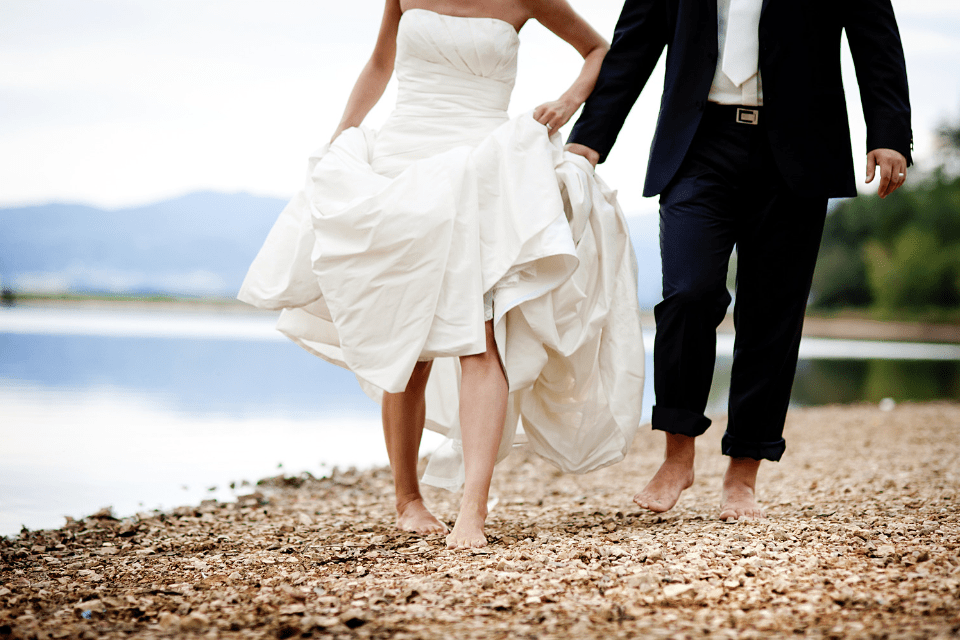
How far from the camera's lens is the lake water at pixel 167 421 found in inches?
167

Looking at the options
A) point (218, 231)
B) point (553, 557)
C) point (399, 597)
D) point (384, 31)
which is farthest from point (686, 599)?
point (218, 231)

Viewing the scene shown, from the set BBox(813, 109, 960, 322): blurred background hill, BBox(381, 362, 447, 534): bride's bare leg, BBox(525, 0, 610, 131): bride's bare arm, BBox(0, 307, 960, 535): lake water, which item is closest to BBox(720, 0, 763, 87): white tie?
BBox(525, 0, 610, 131): bride's bare arm

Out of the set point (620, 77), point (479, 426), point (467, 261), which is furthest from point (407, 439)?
point (620, 77)

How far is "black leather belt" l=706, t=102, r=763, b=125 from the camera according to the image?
9.43ft

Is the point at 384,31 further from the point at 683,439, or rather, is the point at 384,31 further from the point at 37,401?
the point at 37,401


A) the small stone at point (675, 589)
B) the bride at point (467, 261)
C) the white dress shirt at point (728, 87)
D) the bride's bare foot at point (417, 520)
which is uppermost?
the white dress shirt at point (728, 87)

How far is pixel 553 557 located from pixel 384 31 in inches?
77.5

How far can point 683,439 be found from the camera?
114 inches

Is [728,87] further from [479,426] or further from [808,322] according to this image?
[808,322]

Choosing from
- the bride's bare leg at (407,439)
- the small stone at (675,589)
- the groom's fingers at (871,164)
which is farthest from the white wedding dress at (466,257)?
the small stone at (675,589)

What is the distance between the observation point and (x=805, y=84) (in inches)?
113

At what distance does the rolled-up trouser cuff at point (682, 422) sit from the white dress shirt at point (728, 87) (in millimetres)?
1026

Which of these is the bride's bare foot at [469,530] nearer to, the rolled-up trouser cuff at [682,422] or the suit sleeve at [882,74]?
the rolled-up trouser cuff at [682,422]

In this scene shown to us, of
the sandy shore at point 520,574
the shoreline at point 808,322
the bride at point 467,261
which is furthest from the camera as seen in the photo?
the shoreline at point 808,322
